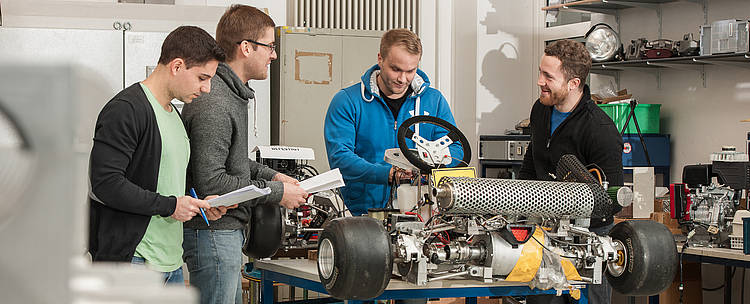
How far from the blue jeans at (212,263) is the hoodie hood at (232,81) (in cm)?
41

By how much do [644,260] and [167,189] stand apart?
1505 mm

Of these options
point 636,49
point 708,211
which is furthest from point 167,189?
point 636,49

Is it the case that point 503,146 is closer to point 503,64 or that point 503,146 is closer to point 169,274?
point 503,64

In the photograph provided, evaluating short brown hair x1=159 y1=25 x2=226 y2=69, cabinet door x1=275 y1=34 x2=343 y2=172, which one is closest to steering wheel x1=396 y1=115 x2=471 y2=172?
short brown hair x1=159 y1=25 x2=226 y2=69

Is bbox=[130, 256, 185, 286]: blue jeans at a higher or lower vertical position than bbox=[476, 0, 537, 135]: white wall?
lower

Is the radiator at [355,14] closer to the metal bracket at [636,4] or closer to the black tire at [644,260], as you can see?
the metal bracket at [636,4]

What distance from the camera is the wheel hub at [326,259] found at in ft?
7.80

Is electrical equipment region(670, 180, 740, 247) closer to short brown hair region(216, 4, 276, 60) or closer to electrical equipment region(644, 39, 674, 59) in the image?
electrical equipment region(644, 39, 674, 59)

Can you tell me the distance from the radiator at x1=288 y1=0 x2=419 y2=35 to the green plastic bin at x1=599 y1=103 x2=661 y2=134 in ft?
7.11

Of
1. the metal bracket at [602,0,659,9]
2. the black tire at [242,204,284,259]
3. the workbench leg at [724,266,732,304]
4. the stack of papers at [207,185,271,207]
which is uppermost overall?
the metal bracket at [602,0,659,9]

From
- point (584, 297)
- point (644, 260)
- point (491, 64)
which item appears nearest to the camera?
point (644, 260)

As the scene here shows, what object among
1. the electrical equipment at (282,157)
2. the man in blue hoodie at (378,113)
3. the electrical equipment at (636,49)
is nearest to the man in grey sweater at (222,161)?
Answer: the man in blue hoodie at (378,113)

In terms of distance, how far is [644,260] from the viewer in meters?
2.53

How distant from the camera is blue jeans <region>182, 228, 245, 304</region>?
227 centimetres
